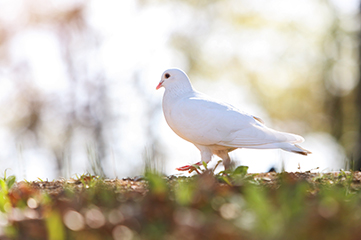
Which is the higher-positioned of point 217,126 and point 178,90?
point 178,90

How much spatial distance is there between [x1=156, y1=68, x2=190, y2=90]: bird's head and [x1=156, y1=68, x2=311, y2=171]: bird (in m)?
0.35

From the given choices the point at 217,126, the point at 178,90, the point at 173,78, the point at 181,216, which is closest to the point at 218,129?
the point at 217,126

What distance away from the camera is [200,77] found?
666 inches

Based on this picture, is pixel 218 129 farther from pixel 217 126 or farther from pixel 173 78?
pixel 173 78

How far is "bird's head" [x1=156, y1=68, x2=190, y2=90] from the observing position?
6.23 metres

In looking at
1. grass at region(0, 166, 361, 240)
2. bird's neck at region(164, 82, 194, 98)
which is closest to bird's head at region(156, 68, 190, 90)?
bird's neck at region(164, 82, 194, 98)

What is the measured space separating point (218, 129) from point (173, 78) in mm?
1254

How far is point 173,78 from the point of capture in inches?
247

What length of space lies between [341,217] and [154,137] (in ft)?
41.4

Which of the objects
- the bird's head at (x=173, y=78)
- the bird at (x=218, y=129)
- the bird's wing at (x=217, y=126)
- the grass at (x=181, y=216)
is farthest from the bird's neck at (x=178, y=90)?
the grass at (x=181, y=216)

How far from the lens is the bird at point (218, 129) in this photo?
17.3ft

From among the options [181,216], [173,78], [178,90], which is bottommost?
[181,216]

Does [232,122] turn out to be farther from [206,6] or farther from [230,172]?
[206,6]

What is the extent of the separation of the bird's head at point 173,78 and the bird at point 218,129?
350mm
